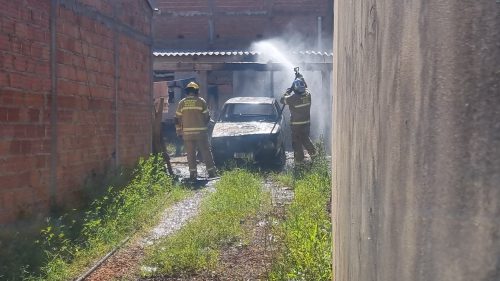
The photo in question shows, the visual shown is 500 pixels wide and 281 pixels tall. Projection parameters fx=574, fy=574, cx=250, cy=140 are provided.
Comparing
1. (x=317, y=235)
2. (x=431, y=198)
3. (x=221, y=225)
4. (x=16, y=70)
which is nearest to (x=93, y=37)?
(x=16, y=70)

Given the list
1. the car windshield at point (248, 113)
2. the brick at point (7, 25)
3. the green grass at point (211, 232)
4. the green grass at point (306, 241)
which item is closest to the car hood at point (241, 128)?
the car windshield at point (248, 113)

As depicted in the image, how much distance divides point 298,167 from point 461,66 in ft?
35.3

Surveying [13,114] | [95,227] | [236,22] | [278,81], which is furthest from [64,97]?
[236,22]

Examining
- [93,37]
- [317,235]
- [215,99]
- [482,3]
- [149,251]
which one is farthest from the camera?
[215,99]

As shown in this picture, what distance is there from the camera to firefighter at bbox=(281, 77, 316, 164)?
12.5 meters

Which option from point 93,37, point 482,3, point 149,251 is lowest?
point 149,251

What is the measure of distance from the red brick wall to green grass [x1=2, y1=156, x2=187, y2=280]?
1604cm

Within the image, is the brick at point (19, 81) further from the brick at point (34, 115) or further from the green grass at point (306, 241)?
the green grass at point (306, 241)

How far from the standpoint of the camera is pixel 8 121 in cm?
554

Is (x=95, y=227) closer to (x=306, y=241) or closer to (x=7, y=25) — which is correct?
(x=7, y=25)

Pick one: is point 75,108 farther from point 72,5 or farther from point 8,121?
point 8,121

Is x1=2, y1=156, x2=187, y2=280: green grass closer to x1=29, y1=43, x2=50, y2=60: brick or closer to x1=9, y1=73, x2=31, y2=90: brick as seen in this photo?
x1=9, y1=73, x2=31, y2=90: brick

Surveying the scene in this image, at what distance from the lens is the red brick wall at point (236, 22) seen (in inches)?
971

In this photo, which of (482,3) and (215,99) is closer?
(482,3)
